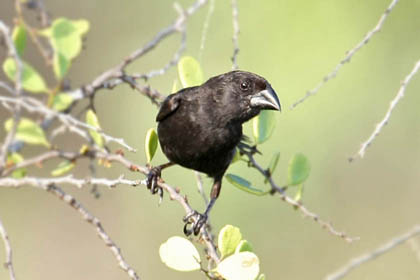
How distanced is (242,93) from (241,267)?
60.4 inches

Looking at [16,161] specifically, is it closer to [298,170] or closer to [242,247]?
[242,247]

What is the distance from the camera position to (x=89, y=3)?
8.02 m

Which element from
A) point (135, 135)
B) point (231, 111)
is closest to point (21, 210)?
point (135, 135)

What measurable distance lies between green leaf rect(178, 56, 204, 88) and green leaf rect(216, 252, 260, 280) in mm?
1037

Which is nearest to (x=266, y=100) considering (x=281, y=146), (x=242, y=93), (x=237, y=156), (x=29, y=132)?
(x=242, y=93)

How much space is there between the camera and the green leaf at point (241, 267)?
2.41 m

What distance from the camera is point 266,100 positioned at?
3703mm

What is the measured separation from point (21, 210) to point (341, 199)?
3.18 meters

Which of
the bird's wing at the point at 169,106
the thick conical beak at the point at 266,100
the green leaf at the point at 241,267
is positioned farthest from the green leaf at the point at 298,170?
the bird's wing at the point at 169,106

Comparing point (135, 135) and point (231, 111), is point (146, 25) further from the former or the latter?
point (231, 111)

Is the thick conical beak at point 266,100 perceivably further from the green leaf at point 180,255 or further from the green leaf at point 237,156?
the green leaf at point 180,255

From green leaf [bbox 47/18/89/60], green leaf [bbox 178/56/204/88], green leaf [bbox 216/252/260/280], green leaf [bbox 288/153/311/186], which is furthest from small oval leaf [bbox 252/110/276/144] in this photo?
green leaf [bbox 47/18/89/60]

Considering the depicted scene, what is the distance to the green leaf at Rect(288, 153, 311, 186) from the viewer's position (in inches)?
126

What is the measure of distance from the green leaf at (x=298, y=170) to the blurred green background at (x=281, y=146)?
8.38 ft
